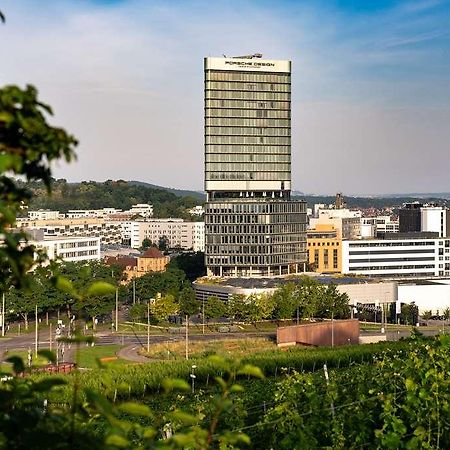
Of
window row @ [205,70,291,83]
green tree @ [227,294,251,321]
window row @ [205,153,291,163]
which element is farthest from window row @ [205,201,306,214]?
green tree @ [227,294,251,321]

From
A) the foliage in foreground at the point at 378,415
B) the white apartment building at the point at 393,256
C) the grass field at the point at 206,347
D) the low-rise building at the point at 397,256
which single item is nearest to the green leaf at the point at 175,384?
the foliage in foreground at the point at 378,415

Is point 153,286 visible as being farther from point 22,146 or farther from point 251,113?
point 22,146

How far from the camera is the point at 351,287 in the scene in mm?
70750

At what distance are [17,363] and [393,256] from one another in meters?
90.6

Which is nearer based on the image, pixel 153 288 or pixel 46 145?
pixel 46 145

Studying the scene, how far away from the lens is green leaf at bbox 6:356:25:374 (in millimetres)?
3641

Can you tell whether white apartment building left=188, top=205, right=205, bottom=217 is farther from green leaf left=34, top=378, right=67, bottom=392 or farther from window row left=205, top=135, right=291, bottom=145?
green leaf left=34, top=378, right=67, bottom=392

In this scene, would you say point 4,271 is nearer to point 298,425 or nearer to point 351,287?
point 298,425

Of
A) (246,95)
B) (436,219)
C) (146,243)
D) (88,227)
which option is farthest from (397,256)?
(88,227)

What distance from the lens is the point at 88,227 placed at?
137 meters

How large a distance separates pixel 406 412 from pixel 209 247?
66.5 metres

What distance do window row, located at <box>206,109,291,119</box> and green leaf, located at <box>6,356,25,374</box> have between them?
74.9m

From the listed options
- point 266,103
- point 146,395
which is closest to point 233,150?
point 266,103

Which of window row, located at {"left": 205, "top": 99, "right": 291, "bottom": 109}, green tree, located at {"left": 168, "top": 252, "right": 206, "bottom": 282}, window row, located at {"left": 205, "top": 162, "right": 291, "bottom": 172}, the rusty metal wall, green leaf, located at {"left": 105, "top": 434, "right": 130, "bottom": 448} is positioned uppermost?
window row, located at {"left": 205, "top": 99, "right": 291, "bottom": 109}
